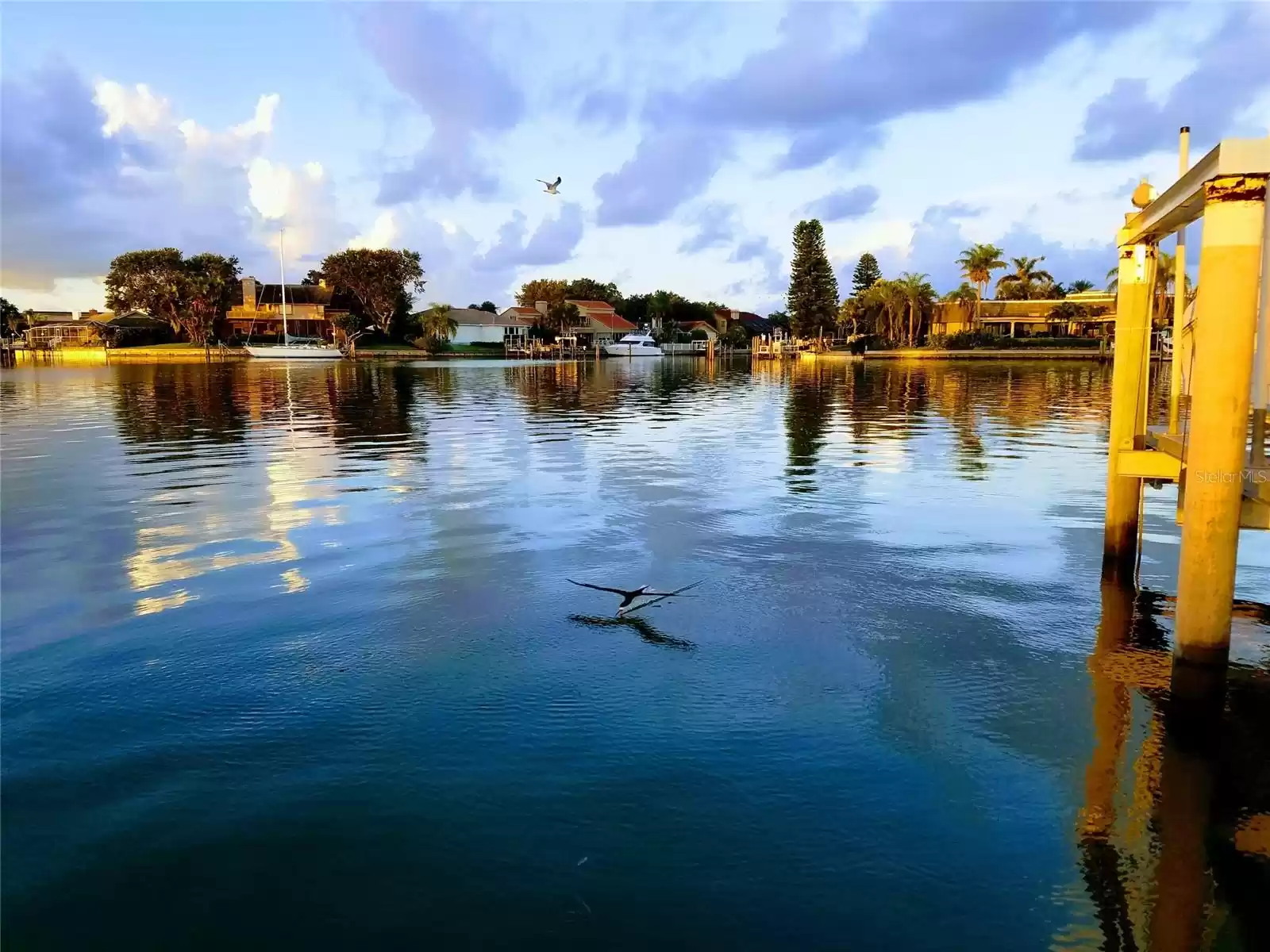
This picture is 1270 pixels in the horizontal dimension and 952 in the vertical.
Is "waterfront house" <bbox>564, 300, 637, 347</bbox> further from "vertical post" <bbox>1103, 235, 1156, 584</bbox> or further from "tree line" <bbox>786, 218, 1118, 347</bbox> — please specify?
"vertical post" <bbox>1103, 235, 1156, 584</bbox>

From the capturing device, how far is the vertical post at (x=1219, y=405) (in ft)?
22.9

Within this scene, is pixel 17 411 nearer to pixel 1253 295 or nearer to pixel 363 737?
pixel 363 737

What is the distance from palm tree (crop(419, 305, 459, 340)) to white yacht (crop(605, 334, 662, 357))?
25458 millimetres

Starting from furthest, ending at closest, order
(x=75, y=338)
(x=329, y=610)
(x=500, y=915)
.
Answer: (x=75, y=338)
(x=329, y=610)
(x=500, y=915)

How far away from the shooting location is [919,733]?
7.61 m

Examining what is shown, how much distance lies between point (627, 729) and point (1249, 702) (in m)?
5.58

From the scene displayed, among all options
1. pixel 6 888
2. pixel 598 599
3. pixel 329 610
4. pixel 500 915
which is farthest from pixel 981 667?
pixel 6 888

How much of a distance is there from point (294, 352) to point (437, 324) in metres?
23.0

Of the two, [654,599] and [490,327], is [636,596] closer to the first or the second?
[654,599]

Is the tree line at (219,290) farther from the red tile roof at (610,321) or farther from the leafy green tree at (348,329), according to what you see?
the red tile roof at (610,321)

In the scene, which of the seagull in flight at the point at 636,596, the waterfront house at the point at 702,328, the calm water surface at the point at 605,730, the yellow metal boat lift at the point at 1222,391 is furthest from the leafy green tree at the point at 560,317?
the yellow metal boat lift at the point at 1222,391

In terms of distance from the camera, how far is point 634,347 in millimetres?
142375

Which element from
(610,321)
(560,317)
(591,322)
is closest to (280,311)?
(560,317)

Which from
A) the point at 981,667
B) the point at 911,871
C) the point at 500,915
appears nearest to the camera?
the point at 500,915
